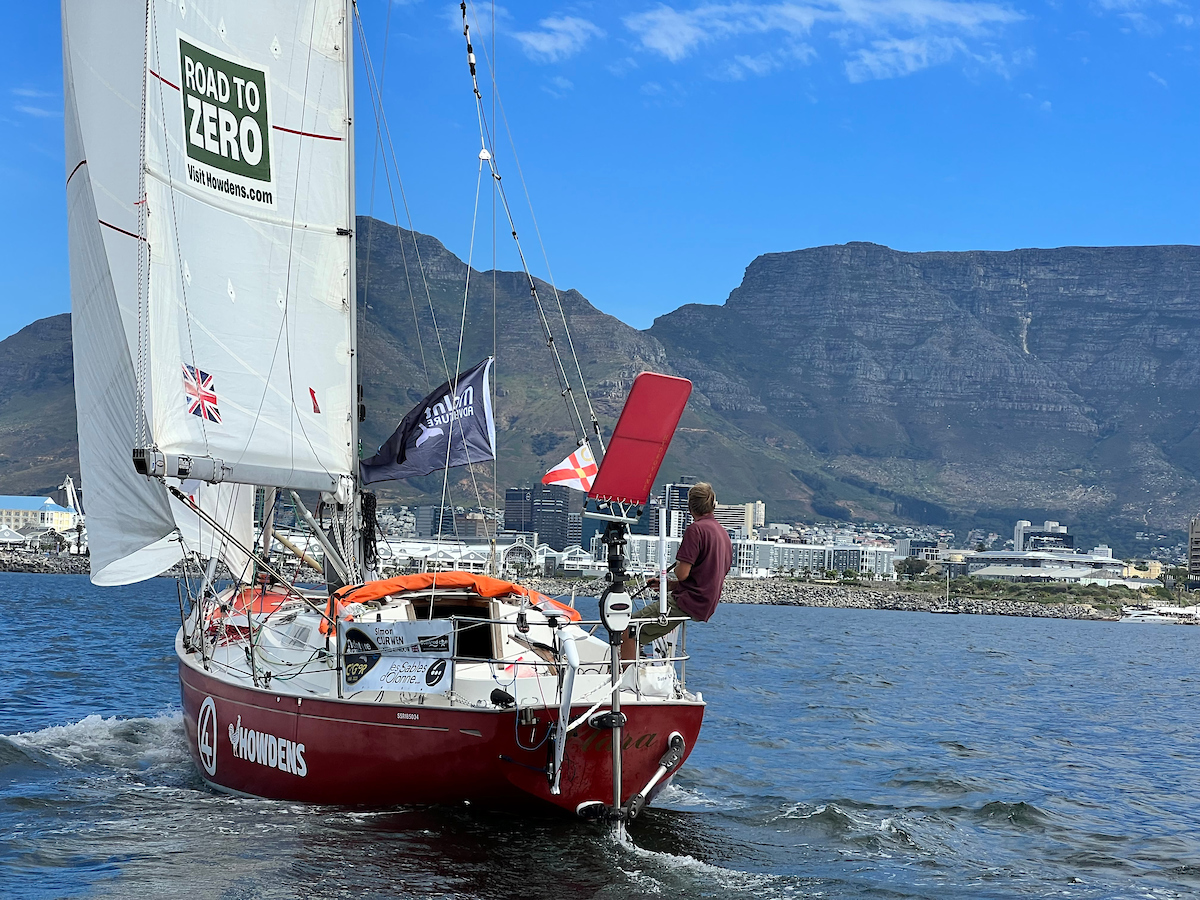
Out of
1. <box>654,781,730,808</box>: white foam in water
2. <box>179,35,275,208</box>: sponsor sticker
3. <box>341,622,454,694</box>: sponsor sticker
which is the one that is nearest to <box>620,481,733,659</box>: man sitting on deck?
<box>341,622,454,694</box>: sponsor sticker

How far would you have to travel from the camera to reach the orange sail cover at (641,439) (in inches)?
418

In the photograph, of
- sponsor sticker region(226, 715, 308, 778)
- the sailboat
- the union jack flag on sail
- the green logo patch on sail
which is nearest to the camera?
the sailboat

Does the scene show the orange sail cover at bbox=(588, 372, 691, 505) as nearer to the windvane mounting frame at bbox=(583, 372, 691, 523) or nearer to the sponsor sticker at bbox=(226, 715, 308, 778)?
the windvane mounting frame at bbox=(583, 372, 691, 523)

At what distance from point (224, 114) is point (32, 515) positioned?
195982 millimetres

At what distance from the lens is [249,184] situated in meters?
15.2

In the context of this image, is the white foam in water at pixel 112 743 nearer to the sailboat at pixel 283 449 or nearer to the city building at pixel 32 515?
the sailboat at pixel 283 449

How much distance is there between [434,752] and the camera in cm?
1173

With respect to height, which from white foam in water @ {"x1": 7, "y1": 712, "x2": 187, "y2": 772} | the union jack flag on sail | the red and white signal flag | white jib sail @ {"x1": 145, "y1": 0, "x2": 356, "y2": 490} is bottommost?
white foam in water @ {"x1": 7, "y1": 712, "x2": 187, "y2": 772}

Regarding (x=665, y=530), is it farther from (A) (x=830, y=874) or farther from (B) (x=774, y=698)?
(B) (x=774, y=698)

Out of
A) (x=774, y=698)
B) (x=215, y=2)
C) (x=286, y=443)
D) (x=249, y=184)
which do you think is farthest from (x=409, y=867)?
(x=774, y=698)

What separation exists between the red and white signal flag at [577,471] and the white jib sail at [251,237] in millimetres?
3007

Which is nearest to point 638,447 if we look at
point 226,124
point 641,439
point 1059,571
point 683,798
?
point 641,439

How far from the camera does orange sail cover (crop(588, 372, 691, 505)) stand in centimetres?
1062

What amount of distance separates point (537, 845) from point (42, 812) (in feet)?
18.3
